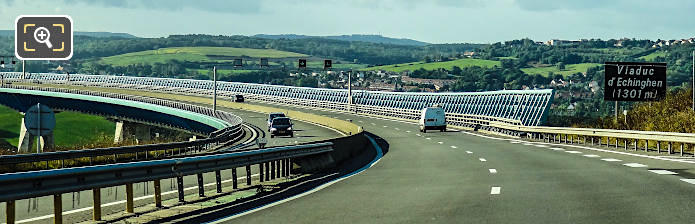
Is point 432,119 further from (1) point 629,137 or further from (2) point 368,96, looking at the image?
(2) point 368,96

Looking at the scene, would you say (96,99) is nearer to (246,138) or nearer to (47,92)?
(47,92)

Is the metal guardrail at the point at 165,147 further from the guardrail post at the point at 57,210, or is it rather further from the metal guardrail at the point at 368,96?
the metal guardrail at the point at 368,96

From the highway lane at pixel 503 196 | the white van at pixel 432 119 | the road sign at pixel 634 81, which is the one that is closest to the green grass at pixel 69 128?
the white van at pixel 432 119

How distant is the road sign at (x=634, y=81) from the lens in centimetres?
5850

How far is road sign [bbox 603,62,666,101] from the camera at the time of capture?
5850cm

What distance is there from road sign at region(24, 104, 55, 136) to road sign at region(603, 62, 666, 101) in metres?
38.9

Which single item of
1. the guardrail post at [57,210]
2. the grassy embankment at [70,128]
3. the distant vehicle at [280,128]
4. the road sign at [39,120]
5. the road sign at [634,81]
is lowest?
the grassy embankment at [70,128]

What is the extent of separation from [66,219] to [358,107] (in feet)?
327

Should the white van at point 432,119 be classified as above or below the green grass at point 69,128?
above

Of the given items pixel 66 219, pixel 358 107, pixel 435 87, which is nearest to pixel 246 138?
pixel 66 219

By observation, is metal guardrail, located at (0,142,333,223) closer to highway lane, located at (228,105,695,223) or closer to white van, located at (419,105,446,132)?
highway lane, located at (228,105,695,223)

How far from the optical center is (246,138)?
201 ft

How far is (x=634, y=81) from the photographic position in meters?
59.0

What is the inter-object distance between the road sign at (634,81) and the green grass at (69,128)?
303 ft
